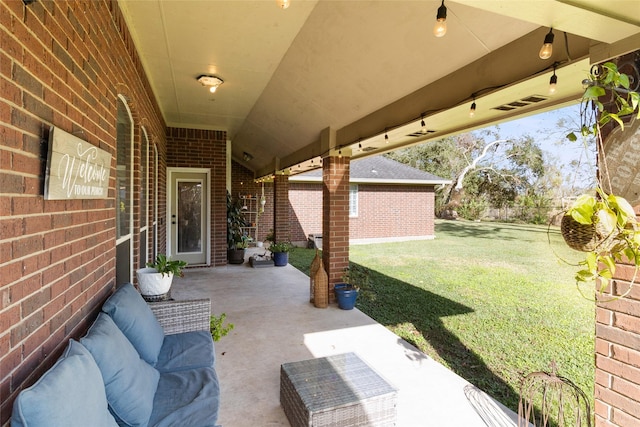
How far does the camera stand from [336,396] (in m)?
2.14

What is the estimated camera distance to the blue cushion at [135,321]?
2109 millimetres

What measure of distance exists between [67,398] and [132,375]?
0.68m

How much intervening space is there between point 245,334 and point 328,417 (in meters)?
2.23

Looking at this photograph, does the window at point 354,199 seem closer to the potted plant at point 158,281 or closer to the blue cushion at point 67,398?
the potted plant at point 158,281

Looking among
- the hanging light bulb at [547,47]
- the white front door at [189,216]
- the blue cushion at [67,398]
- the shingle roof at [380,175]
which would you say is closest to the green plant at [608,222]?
the hanging light bulb at [547,47]

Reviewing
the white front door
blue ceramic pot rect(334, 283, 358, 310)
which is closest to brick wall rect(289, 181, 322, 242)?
the white front door

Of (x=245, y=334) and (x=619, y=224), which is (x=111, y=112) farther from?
(x=619, y=224)

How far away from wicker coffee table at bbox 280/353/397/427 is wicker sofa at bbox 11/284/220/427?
0.53 metres

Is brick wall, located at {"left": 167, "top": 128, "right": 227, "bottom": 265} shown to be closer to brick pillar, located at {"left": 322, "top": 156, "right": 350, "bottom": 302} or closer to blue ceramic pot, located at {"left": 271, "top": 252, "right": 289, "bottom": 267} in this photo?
blue ceramic pot, located at {"left": 271, "top": 252, "right": 289, "bottom": 267}

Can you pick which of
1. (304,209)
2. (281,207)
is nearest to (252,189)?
(304,209)

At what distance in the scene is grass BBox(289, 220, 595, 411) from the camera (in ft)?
11.7

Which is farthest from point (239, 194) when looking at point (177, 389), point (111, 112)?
point (177, 389)

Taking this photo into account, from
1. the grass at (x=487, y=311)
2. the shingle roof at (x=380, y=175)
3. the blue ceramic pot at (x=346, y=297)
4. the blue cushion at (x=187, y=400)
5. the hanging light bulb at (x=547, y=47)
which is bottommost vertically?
the grass at (x=487, y=311)

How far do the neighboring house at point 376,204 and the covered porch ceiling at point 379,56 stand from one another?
7678 millimetres
